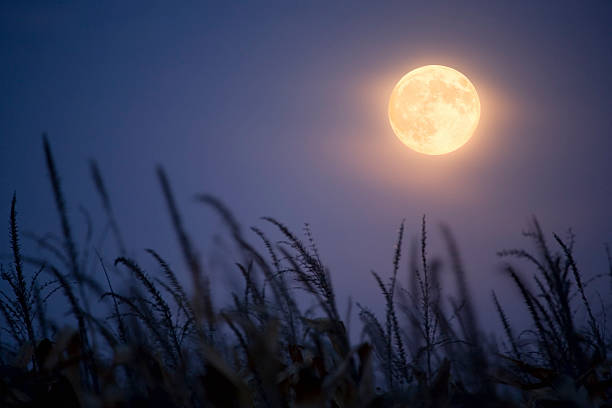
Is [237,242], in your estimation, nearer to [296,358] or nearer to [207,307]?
[207,307]

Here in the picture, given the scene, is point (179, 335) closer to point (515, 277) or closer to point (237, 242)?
point (237, 242)

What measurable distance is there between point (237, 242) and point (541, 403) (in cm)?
143

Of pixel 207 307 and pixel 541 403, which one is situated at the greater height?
pixel 207 307

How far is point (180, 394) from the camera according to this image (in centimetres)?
143

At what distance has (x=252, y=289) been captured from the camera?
1962mm


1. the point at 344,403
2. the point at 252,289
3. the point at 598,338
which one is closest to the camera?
the point at 344,403

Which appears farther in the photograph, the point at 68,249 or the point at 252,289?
the point at 252,289

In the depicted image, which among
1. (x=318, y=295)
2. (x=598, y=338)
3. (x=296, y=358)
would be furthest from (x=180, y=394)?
(x=598, y=338)

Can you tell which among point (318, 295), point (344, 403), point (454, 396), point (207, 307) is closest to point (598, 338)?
point (454, 396)

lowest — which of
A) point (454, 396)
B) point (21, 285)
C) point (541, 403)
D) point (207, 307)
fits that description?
point (541, 403)

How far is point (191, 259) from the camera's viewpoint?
1939 millimetres

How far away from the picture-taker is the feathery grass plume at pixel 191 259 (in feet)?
5.41

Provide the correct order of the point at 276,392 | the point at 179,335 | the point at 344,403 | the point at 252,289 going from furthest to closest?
the point at 252,289 → the point at 179,335 → the point at 344,403 → the point at 276,392

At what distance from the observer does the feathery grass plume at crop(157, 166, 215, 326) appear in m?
1.65
